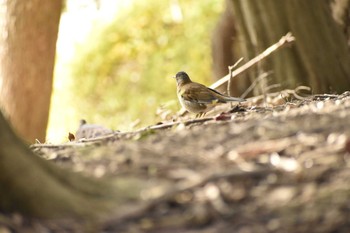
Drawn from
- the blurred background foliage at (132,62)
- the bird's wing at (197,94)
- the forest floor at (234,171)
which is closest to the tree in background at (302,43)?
the bird's wing at (197,94)

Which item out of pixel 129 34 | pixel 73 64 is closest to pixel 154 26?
pixel 129 34

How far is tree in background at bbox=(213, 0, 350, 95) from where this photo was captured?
9.50 meters

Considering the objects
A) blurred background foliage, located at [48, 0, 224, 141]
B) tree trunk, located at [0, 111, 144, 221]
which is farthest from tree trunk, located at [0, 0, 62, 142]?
blurred background foliage, located at [48, 0, 224, 141]

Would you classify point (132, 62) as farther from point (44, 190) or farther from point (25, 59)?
point (44, 190)

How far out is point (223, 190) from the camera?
11.2 feet

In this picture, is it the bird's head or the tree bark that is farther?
the bird's head

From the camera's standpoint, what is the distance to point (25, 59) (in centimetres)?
1043

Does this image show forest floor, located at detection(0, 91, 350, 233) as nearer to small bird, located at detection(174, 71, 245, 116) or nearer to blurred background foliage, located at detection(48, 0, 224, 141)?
small bird, located at detection(174, 71, 245, 116)

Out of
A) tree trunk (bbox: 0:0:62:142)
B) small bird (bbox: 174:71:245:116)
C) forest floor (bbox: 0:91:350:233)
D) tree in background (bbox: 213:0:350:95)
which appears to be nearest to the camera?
forest floor (bbox: 0:91:350:233)

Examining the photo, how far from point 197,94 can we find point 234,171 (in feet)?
9.06

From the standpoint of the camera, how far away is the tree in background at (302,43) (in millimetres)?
9500

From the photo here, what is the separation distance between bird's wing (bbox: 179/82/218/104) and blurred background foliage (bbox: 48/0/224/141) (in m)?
12.5

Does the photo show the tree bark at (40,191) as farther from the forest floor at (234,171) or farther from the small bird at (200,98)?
the small bird at (200,98)

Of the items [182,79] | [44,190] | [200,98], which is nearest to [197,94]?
[200,98]
